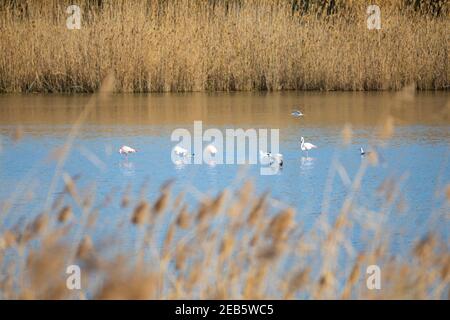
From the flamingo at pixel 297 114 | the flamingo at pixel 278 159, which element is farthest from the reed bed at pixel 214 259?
the flamingo at pixel 297 114

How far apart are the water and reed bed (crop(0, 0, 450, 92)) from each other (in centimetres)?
51

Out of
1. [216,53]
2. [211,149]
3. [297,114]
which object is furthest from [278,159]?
[216,53]

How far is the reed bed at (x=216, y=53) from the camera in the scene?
39.6 feet

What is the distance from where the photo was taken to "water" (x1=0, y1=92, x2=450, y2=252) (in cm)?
550

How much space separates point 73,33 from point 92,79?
2.10 feet

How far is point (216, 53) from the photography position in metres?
12.2

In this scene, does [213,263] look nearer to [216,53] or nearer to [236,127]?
[236,127]

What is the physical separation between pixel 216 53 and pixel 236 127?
12.3ft

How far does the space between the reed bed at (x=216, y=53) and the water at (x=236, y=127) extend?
1.68 feet

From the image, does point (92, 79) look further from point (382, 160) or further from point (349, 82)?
point (382, 160)

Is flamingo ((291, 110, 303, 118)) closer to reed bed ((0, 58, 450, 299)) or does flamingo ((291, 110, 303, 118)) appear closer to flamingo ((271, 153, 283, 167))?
flamingo ((271, 153, 283, 167))

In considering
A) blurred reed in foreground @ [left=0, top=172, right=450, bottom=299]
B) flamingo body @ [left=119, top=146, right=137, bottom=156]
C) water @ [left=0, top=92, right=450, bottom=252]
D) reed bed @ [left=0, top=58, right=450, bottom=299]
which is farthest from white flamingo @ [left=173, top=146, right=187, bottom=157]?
blurred reed in foreground @ [left=0, top=172, right=450, bottom=299]
